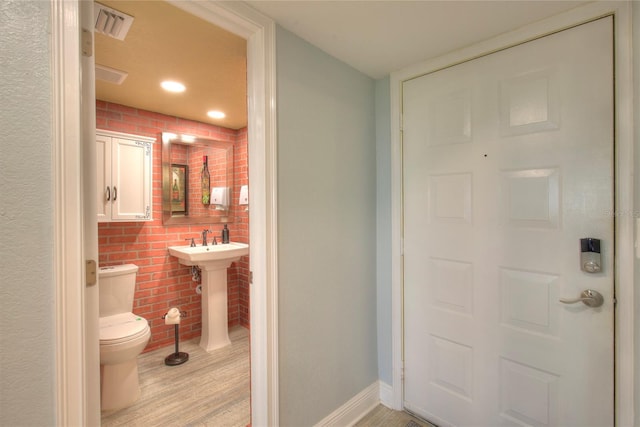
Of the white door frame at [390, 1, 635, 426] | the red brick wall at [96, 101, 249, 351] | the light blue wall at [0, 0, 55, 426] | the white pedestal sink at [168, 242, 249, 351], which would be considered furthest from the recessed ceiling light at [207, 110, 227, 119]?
the white door frame at [390, 1, 635, 426]

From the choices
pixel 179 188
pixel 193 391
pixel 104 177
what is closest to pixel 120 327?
pixel 193 391

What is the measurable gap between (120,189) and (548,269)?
298 cm

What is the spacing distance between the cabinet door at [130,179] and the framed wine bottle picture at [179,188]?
339 mm

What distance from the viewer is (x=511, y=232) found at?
5.17ft

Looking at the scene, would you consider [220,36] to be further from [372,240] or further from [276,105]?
[372,240]

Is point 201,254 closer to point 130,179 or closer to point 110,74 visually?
point 130,179

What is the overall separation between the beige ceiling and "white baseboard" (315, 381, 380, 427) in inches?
85.9

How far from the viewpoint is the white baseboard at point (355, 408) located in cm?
179

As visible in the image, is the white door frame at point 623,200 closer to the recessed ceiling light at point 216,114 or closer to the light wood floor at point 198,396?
the light wood floor at point 198,396

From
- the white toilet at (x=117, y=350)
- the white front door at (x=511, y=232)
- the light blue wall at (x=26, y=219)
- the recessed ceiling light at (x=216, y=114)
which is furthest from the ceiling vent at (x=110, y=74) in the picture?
the white front door at (x=511, y=232)

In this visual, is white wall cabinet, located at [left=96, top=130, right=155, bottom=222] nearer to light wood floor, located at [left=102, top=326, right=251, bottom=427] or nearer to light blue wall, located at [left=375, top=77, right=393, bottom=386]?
light wood floor, located at [left=102, top=326, right=251, bottom=427]

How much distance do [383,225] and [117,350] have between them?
76.5 inches

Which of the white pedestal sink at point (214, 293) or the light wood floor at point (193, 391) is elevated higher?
the white pedestal sink at point (214, 293)

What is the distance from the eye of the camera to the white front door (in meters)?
1.36
